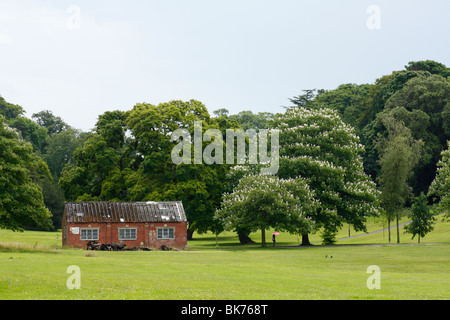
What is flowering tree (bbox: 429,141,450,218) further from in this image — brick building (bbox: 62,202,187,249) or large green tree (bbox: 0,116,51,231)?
large green tree (bbox: 0,116,51,231)

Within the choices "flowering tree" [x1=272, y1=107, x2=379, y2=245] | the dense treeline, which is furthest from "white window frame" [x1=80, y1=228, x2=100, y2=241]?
"flowering tree" [x1=272, y1=107, x2=379, y2=245]

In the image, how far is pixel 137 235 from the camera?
5659 cm

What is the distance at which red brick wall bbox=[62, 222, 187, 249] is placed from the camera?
2148 inches

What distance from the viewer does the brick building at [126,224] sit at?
5497 cm

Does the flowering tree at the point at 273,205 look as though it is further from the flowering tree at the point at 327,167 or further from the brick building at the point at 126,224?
the brick building at the point at 126,224

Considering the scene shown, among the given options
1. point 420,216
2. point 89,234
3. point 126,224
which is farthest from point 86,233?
point 420,216

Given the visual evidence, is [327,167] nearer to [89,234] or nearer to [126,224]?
[126,224]

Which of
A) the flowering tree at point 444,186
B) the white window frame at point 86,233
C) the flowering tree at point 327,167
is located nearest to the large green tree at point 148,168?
the white window frame at point 86,233

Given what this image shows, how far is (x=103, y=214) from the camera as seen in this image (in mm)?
56188

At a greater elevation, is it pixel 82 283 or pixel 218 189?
pixel 218 189

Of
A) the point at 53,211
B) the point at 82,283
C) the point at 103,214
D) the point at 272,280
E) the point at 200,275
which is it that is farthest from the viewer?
the point at 53,211
